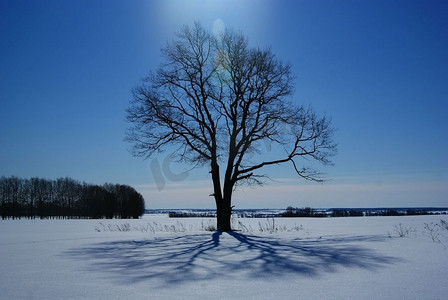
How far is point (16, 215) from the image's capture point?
90812 mm

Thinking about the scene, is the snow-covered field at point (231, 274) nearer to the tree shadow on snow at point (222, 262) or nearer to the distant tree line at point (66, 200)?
the tree shadow on snow at point (222, 262)

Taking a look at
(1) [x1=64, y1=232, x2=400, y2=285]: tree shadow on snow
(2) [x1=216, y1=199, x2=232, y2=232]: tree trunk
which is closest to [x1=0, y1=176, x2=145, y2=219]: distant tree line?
(2) [x1=216, y1=199, x2=232, y2=232]: tree trunk

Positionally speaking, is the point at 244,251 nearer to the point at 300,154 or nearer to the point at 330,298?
the point at 330,298

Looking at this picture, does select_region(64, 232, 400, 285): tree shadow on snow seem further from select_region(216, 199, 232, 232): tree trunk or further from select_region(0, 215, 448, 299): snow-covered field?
select_region(216, 199, 232, 232): tree trunk

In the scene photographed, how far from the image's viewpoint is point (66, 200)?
343 ft

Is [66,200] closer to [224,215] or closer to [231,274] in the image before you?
[224,215]

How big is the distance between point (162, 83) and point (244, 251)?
1289 centimetres

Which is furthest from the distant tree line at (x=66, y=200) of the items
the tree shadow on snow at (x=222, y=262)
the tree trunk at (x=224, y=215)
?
the tree shadow on snow at (x=222, y=262)

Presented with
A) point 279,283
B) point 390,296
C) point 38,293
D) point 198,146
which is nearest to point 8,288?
point 38,293

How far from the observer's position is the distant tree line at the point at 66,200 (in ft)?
308

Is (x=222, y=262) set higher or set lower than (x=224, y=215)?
lower

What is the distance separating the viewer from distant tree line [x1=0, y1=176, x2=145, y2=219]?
93875 millimetres

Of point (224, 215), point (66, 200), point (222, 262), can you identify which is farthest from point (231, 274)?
point (66, 200)

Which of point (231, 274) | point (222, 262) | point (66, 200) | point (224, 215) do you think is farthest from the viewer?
point (66, 200)
